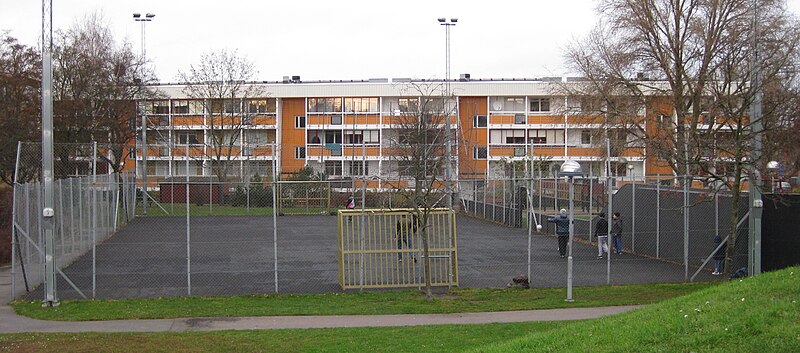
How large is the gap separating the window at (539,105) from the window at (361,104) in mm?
12937

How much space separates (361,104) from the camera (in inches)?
2479

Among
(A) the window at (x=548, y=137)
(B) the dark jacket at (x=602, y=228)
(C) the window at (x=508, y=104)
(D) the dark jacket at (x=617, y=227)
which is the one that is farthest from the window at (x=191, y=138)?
(B) the dark jacket at (x=602, y=228)

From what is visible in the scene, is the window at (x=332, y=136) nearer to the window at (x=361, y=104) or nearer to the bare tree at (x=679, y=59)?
the window at (x=361, y=104)

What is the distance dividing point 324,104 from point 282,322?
163 feet

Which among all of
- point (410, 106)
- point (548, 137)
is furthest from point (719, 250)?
point (548, 137)

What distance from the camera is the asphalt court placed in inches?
717

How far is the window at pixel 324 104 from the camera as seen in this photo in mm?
62906

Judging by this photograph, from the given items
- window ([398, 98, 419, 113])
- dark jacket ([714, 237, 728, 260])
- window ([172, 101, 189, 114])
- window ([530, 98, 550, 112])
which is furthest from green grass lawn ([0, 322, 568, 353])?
window ([530, 98, 550, 112])

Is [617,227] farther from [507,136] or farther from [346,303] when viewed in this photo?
[507,136]

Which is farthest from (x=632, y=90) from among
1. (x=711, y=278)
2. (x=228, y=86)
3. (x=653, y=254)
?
(x=228, y=86)

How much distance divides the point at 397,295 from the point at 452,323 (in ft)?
11.0

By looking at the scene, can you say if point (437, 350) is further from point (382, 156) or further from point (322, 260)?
point (382, 156)

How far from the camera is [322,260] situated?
75.9ft

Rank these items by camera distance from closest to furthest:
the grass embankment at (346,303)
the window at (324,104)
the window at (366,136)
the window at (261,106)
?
the grass embankment at (346,303), the window at (261,106), the window at (366,136), the window at (324,104)
